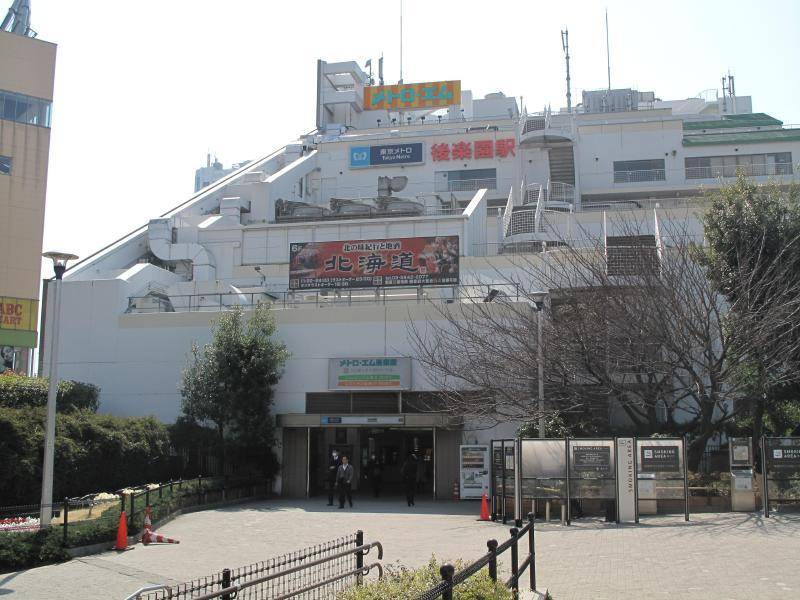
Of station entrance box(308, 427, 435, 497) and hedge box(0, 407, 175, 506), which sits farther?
station entrance box(308, 427, 435, 497)

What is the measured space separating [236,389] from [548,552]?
14.6m

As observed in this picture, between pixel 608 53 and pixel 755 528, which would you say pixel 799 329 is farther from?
pixel 608 53

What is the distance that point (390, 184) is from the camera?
5241cm

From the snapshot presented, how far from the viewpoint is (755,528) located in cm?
1670

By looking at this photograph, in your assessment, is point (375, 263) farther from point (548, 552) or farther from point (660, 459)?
point (548, 552)

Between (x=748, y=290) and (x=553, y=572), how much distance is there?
12.7 meters

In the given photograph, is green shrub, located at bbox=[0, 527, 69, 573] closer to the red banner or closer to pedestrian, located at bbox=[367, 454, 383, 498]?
pedestrian, located at bbox=[367, 454, 383, 498]

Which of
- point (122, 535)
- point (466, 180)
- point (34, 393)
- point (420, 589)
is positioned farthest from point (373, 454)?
point (466, 180)

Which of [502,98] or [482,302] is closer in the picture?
[482,302]

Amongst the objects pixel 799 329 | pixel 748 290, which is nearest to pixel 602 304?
pixel 748 290

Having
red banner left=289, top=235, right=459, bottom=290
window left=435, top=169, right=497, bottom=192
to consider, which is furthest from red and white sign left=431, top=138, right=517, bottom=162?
red banner left=289, top=235, right=459, bottom=290

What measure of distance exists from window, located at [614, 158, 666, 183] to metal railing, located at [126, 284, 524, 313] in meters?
23.6

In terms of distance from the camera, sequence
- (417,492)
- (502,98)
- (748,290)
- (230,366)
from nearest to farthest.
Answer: (748,290), (230,366), (417,492), (502,98)

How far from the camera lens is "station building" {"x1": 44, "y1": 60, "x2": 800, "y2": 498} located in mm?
28625
